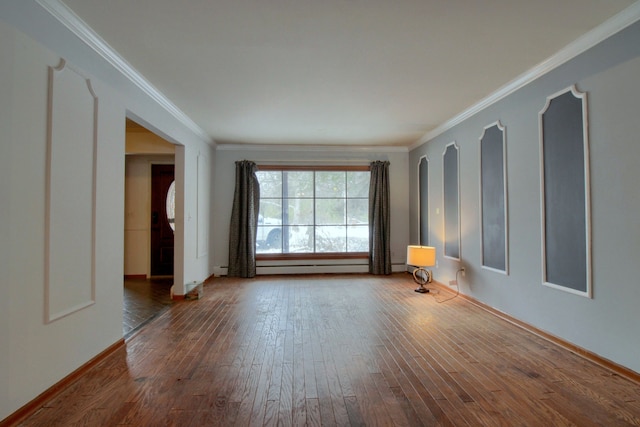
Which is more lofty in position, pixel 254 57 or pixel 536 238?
pixel 254 57

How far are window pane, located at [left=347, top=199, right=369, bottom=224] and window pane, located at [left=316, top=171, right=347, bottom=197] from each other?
27 cm

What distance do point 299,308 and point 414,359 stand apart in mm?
1727

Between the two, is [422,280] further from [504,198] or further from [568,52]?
[568,52]

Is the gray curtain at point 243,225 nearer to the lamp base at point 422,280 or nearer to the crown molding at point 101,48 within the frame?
the crown molding at point 101,48

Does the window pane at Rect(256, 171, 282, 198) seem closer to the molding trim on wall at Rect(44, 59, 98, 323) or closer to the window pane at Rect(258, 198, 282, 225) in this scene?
the window pane at Rect(258, 198, 282, 225)

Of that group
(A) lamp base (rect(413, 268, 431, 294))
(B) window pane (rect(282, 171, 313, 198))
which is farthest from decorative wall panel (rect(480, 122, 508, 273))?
(B) window pane (rect(282, 171, 313, 198))

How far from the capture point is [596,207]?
7.95 feet

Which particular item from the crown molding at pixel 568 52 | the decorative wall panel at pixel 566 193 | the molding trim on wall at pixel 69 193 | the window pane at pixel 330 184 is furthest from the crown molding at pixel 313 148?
the molding trim on wall at pixel 69 193

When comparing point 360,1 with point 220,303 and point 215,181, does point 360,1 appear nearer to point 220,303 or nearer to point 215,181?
point 220,303

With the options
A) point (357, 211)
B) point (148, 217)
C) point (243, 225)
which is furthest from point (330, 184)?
point (148, 217)

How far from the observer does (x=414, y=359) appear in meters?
2.49

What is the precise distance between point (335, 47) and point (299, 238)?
4.17m

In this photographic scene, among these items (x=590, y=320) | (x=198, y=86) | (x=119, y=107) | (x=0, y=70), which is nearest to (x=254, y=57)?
(x=198, y=86)

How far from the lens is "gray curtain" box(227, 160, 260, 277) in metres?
5.87
